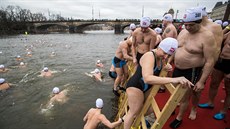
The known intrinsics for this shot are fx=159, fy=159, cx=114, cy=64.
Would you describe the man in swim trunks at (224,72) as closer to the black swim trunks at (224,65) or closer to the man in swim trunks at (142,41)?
the black swim trunks at (224,65)

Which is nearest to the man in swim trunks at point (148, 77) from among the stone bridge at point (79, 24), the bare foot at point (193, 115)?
the bare foot at point (193, 115)

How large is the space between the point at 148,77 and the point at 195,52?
1298mm

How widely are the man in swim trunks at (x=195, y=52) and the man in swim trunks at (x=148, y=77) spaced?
78 cm

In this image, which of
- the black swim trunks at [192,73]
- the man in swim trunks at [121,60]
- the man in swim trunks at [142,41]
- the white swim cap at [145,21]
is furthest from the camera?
the man in swim trunks at [121,60]

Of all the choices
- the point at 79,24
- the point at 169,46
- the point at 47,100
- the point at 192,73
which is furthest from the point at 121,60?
the point at 79,24

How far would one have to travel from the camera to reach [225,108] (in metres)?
3.56

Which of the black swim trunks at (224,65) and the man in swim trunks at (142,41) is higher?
the man in swim trunks at (142,41)

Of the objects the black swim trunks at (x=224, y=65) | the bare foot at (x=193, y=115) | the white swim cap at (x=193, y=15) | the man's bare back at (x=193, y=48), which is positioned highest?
the white swim cap at (x=193, y=15)

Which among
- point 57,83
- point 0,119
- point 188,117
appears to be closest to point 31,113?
point 0,119

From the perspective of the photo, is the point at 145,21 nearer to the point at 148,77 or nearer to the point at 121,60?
the point at 121,60

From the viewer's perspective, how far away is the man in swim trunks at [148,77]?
2.08 metres

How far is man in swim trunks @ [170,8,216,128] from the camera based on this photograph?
8.79ft

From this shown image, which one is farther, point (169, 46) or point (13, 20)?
point (13, 20)

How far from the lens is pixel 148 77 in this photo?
7.07 ft
